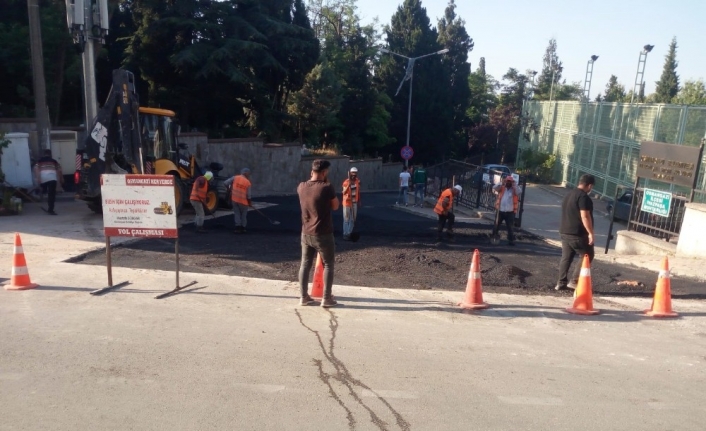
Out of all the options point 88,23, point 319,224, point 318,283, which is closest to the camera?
point 319,224

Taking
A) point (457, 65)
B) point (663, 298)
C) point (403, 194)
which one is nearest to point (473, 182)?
point (403, 194)

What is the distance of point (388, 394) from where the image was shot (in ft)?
17.0

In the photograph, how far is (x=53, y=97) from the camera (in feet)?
83.0

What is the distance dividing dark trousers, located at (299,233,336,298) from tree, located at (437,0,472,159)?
45910 mm

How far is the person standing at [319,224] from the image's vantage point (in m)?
7.52

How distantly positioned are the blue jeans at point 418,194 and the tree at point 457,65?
2870 cm

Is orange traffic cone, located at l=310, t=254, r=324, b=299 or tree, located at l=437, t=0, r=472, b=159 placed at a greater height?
tree, located at l=437, t=0, r=472, b=159

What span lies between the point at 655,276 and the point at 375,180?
27.5 metres

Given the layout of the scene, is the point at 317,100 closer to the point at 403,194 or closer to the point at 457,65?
the point at 403,194

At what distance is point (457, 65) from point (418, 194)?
3330cm

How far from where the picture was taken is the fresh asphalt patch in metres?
9.66

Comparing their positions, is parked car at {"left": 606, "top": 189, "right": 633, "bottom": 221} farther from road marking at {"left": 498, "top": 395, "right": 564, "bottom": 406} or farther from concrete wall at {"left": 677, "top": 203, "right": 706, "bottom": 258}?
road marking at {"left": 498, "top": 395, "right": 564, "bottom": 406}

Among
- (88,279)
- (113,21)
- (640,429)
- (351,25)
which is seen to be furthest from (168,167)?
(351,25)

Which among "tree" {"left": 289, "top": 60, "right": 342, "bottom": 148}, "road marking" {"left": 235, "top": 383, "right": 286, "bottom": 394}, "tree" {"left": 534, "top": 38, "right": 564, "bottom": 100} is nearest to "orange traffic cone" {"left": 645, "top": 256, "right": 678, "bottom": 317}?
"road marking" {"left": 235, "top": 383, "right": 286, "bottom": 394}
